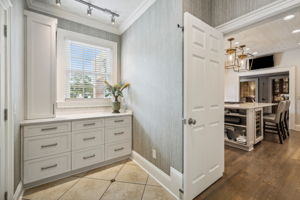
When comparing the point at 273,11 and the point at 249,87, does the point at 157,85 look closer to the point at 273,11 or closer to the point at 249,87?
the point at 273,11

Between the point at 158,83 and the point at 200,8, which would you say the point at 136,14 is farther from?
the point at 158,83

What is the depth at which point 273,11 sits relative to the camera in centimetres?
136

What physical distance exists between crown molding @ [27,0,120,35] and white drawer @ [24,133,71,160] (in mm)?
2141

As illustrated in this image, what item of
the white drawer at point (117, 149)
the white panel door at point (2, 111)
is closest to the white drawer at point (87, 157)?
the white drawer at point (117, 149)

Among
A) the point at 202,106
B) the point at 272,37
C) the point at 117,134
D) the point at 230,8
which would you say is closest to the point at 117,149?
the point at 117,134

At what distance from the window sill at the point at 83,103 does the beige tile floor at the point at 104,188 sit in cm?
124

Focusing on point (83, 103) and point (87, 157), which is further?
point (83, 103)

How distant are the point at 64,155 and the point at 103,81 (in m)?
1.62

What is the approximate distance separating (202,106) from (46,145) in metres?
2.20

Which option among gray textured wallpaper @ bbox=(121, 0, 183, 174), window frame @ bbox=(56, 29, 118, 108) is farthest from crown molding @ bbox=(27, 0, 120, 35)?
gray textured wallpaper @ bbox=(121, 0, 183, 174)

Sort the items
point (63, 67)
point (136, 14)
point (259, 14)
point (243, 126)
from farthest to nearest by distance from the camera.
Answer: point (243, 126) → point (63, 67) → point (136, 14) → point (259, 14)

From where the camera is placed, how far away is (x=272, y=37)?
3818 millimetres

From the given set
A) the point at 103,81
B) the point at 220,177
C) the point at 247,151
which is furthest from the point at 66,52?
the point at 247,151

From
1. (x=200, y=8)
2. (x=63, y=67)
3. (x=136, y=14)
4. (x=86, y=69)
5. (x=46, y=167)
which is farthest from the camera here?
(x=86, y=69)
